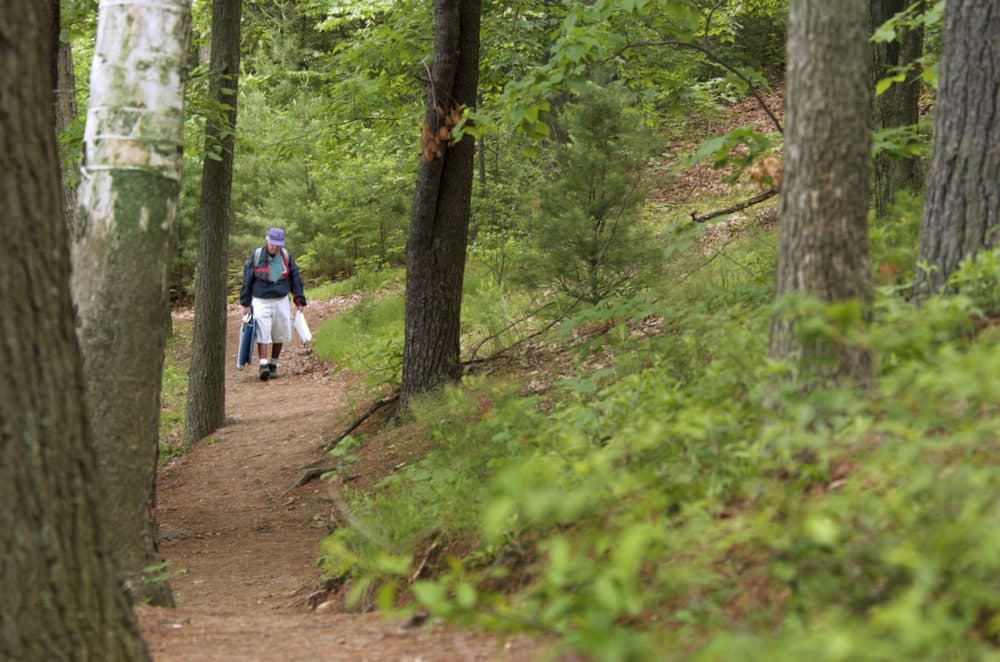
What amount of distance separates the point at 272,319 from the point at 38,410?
11.0 metres

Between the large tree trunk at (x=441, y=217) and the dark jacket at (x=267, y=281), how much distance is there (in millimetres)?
4838

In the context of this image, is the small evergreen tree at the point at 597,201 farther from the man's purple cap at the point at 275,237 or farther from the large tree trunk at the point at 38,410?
the large tree trunk at the point at 38,410

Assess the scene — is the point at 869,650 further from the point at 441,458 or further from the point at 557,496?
the point at 441,458

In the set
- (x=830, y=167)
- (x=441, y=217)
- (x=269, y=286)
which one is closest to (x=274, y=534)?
Answer: (x=441, y=217)

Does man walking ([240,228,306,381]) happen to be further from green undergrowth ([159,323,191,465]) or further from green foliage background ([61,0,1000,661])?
green foliage background ([61,0,1000,661])

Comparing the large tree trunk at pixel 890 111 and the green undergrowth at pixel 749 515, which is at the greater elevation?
the large tree trunk at pixel 890 111

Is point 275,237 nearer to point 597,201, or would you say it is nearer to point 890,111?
point 597,201

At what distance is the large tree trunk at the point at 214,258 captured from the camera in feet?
36.3

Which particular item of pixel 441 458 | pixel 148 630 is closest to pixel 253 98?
pixel 441 458

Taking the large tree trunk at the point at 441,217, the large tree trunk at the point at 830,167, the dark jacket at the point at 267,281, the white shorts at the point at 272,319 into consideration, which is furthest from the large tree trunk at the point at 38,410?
the white shorts at the point at 272,319

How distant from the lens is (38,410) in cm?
307

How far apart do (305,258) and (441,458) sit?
18.3m

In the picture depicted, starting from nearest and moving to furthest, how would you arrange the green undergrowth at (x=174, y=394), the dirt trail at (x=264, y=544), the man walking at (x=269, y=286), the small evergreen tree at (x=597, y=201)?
the dirt trail at (x=264, y=544)
the small evergreen tree at (x=597, y=201)
the green undergrowth at (x=174, y=394)
the man walking at (x=269, y=286)

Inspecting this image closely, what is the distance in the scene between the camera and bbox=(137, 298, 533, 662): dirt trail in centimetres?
432
